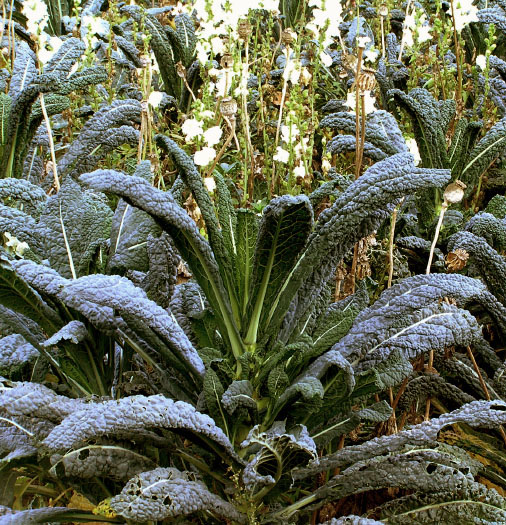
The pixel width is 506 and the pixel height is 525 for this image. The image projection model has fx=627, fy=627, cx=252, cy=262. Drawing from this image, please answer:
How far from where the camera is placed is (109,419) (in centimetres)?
114

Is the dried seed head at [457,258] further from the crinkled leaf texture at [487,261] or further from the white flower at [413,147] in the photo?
the white flower at [413,147]

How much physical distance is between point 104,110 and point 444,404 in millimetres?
1531

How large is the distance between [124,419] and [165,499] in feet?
0.63

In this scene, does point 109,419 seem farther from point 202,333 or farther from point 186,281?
point 186,281

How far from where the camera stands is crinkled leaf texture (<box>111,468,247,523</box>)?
A: 115 cm

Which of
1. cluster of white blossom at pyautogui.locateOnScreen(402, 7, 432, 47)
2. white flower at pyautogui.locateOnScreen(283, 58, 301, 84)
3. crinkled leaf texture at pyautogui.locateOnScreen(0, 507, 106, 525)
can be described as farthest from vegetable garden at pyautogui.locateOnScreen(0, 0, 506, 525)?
cluster of white blossom at pyautogui.locateOnScreen(402, 7, 432, 47)

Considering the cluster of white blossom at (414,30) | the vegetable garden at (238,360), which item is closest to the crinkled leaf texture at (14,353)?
the vegetable garden at (238,360)

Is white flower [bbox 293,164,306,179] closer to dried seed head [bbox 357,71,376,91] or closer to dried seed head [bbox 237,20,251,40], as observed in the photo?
dried seed head [bbox 237,20,251,40]

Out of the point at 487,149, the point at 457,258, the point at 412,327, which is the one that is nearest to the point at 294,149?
the point at 487,149

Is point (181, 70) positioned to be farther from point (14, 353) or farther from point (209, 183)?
point (14, 353)

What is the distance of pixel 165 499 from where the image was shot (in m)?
1.21

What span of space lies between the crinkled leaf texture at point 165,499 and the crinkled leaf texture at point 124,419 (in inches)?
4.4

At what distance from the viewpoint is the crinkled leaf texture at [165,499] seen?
1147 millimetres

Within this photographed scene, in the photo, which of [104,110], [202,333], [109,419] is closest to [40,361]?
[202,333]
